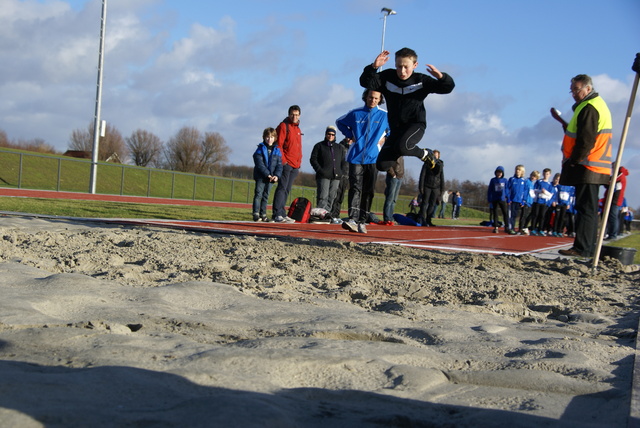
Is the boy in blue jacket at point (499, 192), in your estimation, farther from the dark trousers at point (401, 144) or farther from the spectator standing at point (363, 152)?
the dark trousers at point (401, 144)

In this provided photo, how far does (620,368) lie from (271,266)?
278 cm

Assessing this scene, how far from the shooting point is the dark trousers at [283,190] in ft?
37.2

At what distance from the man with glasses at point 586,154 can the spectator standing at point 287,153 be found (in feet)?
17.9

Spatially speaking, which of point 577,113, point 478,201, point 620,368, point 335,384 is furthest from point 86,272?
point 478,201

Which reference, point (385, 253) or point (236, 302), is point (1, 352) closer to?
point (236, 302)

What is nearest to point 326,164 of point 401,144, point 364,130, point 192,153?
point 364,130

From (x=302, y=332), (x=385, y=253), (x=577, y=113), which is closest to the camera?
(x=302, y=332)

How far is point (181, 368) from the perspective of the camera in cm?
202

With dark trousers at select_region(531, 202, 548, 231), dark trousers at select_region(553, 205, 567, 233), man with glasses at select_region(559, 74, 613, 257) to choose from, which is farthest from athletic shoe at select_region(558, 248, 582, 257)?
dark trousers at select_region(553, 205, 567, 233)

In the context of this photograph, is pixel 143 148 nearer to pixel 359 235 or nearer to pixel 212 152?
pixel 212 152

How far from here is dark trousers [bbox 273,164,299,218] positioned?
37.2 feet

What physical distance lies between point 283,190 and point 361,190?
9.99 ft

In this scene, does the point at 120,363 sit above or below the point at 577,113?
below

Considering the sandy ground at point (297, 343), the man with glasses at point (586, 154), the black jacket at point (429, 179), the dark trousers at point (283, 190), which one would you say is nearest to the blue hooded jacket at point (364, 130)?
the dark trousers at point (283, 190)
